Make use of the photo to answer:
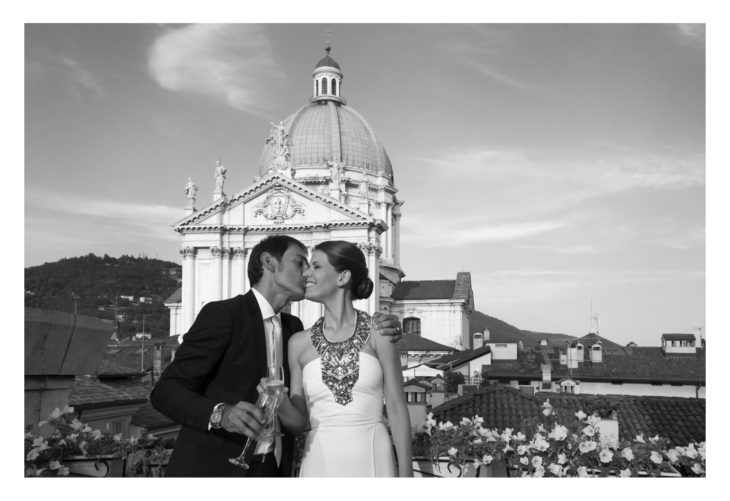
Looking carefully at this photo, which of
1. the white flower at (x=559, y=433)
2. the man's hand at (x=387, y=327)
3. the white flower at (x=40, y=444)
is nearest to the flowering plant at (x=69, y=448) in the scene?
the white flower at (x=40, y=444)

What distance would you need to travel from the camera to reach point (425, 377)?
28.5 metres

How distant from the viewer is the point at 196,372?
3.79 metres

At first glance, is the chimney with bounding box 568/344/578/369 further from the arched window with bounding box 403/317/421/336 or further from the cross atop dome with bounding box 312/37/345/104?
the cross atop dome with bounding box 312/37/345/104

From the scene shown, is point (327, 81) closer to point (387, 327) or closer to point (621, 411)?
point (621, 411)

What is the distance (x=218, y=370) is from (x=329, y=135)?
59968 millimetres

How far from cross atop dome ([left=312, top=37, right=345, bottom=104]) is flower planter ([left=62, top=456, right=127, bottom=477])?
2499 inches

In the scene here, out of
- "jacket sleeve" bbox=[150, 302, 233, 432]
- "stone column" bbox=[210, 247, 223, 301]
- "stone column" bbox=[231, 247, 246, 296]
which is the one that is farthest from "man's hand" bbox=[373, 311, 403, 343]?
"stone column" bbox=[210, 247, 223, 301]

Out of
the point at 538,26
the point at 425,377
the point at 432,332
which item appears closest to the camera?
the point at 538,26

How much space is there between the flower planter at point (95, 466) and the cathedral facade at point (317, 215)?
1403 inches

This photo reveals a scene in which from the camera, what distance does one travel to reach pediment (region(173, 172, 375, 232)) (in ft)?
152

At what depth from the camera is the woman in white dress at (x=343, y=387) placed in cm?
394

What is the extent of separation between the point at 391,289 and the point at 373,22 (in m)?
52.6

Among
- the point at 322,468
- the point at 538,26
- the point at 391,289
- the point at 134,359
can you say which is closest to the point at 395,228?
the point at 391,289
